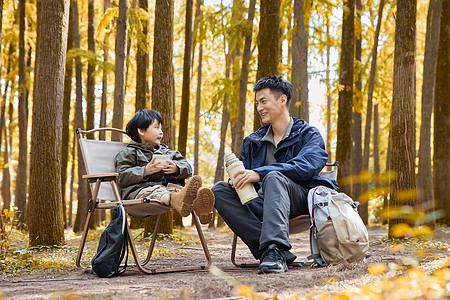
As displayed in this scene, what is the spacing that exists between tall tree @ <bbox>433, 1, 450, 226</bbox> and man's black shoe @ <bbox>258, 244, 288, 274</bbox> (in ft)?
19.5

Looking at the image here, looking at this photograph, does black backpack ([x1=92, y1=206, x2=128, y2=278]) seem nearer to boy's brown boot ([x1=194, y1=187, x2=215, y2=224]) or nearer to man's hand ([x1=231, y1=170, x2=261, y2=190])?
boy's brown boot ([x1=194, y1=187, x2=215, y2=224])

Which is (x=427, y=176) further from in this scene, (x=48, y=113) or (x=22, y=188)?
(x=22, y=188)

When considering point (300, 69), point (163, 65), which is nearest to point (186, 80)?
point (300, 69)

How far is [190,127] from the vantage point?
78.2 feet

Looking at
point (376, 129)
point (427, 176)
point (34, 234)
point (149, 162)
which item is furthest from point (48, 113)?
point (376, 129)

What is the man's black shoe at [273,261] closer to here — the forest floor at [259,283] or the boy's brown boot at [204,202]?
the forest floor at [259,283]

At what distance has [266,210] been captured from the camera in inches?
128

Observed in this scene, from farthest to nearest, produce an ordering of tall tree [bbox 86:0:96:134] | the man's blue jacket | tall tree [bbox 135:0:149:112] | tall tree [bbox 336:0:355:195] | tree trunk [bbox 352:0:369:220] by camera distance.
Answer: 1. tall tree [bbox 86:0:96:134]
2. tree trunk [bbox 352:0:369:220]
3. tall tree [bbox 135:0:149:112]
4. tall tree [bbox 336:0:355:195]
5. the man's blue jacket

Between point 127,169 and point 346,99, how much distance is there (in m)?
5.73

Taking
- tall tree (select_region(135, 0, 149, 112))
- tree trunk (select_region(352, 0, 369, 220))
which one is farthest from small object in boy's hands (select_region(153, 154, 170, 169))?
tree trunk (select_region(352, 0, 369, 220))

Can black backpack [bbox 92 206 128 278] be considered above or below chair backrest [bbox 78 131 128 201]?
below

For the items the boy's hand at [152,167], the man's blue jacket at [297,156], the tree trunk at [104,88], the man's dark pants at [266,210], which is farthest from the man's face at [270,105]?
the tree trunk at [104,88]

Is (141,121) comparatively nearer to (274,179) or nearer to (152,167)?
(152,167)

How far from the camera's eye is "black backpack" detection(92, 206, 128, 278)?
3.28 metres
